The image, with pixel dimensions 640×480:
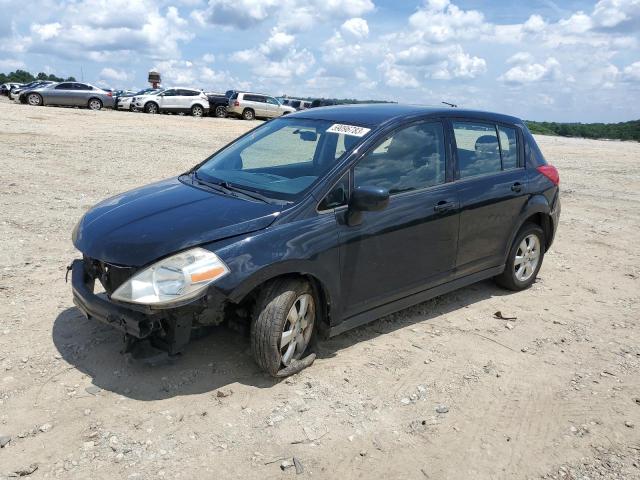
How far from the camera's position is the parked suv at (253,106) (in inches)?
1265

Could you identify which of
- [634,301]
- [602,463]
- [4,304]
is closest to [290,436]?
[602,463]

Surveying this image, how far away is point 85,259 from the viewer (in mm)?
3912

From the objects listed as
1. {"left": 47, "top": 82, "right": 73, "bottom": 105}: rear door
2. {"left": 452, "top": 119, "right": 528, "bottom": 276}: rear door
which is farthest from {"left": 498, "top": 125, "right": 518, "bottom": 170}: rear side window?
{"left": 47, "top": 82, "right": 73, "bottom": 105}: rear door

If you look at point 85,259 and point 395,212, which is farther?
point 395,212

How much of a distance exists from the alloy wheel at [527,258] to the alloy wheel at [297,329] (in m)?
→ 2.60

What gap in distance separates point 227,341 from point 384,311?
3.98 feet

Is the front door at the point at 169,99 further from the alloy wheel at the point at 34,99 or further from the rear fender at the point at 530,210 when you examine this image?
the rear fender at the point at 530,210

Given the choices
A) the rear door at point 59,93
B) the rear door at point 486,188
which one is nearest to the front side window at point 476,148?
the rear door at point 486,188

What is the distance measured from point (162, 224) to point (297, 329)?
1.13 metres

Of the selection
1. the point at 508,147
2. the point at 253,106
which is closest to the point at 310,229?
the point at 508,147

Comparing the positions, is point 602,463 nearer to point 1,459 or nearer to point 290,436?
point 290,436

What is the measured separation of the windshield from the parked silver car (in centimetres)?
2885

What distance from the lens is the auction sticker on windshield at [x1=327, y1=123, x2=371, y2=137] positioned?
14.0 ft

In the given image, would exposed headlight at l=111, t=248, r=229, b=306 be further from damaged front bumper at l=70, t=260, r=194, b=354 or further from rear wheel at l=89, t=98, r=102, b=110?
rear wheel at l=89, t=98, r=102, b=110
